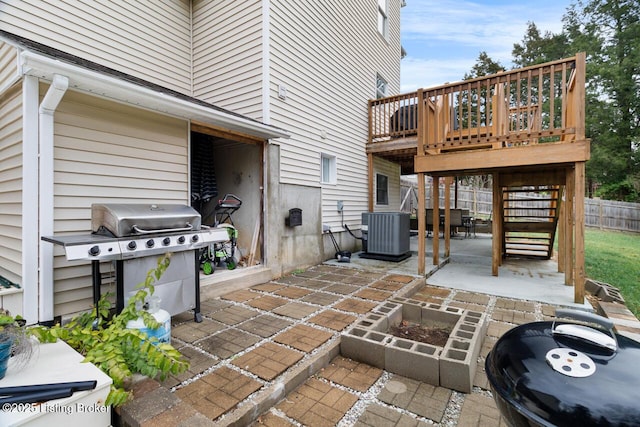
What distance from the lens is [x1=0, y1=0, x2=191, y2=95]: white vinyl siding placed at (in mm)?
4250

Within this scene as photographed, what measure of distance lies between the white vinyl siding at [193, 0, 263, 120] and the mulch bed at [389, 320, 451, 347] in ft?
12.8

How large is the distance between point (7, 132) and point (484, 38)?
22.1 metres

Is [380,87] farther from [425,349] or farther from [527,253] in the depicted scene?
[425,349]

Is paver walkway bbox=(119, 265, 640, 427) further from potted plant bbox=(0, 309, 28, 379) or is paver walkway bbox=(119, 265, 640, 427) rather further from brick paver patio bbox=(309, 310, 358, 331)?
potted plant bbox=(0, 309, 28, 379)

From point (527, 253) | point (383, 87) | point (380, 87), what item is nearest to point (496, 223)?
point (527, 253)

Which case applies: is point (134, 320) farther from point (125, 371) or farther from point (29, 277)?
point (29, 277)

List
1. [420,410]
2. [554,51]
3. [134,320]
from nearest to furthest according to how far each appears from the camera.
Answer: [420,410] → [134,320] → [554,51]

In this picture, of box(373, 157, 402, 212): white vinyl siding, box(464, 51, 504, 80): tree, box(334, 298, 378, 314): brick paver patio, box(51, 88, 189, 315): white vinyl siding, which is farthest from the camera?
box(464, 51, 504, 80): tree

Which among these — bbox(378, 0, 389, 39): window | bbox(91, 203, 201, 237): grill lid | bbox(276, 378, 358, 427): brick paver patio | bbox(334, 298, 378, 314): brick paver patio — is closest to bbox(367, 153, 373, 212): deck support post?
bbox(378, 0, 389, 39): window

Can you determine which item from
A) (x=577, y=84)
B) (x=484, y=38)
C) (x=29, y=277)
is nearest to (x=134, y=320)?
(x=29, y=277)

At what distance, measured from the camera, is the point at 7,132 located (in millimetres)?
3146

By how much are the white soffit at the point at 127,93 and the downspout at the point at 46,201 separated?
27cm

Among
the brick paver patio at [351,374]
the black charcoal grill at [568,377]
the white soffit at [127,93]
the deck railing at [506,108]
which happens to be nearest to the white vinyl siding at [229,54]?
the white soffit at [127,93]

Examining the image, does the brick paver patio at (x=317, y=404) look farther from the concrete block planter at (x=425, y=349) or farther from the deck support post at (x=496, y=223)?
the deck support post at (x=496, y=223)
